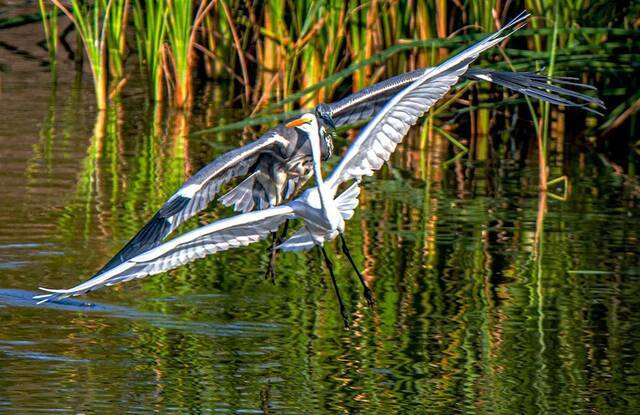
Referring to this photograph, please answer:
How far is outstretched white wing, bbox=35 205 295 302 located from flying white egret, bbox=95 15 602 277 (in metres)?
0.52

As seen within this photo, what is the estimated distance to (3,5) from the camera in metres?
15.5

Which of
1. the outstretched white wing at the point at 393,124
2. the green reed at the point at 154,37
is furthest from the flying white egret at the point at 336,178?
the green reed at the point at 154,37

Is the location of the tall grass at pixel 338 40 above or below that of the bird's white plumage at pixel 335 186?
above

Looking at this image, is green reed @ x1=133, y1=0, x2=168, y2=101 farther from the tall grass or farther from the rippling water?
the rippling water

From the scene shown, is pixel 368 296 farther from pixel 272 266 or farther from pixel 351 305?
pixel 272 266

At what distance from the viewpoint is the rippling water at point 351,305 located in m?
5.54

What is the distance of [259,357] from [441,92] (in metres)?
1.63

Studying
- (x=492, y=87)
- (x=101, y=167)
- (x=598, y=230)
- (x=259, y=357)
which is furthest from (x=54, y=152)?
(x=259, y=357)

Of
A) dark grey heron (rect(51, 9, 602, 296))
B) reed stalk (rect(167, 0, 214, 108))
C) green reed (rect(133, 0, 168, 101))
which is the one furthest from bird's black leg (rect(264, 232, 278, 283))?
green reed (rect(133, 0, 168, 101))

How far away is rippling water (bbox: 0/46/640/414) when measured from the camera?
Answer: 5.54m

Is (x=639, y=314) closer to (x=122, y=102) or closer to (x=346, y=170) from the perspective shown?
(x=346, y=170)

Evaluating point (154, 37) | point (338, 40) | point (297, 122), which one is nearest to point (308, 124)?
point (297, 122)

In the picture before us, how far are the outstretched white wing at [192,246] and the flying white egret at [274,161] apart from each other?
1.71 feet

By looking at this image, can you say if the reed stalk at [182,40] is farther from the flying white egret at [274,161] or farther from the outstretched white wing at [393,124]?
the outstretched white wing at [393,124]
